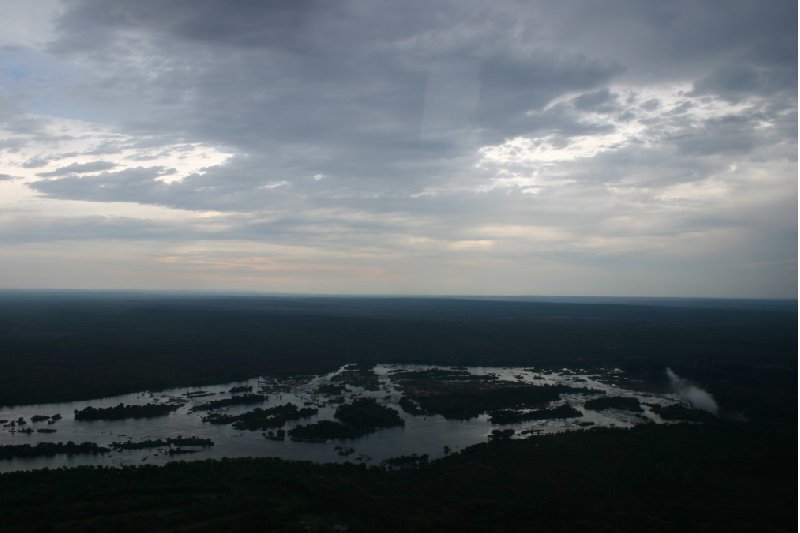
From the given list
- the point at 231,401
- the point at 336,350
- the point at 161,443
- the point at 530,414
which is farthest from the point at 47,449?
the point at 336,350

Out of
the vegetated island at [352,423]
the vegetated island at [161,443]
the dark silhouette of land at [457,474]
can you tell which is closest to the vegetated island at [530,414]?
the dark silhouette of land at [457,474]

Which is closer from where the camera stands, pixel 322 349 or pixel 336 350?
pixel 336 350

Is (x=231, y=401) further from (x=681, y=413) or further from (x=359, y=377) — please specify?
(x=681, y=413)

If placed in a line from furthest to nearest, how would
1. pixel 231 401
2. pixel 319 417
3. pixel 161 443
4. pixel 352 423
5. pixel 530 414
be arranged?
pixel 231 401 < pixel 530 414 < pixel 319 417 < pixel 352 423 < pixel 161 443

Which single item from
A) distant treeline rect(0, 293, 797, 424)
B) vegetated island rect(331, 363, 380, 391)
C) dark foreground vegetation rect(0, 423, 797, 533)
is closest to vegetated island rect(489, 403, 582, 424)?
dark foreground vegetation rect(0, 423, 797, 533)

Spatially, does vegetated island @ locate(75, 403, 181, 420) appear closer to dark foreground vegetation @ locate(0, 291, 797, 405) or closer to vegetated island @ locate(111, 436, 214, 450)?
dark foreground vegetation @ locate(0, 291, 797, 405)

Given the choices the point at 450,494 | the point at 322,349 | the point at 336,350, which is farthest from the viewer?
the point at 322,349

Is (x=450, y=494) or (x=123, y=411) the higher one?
(x=123, y=411)
